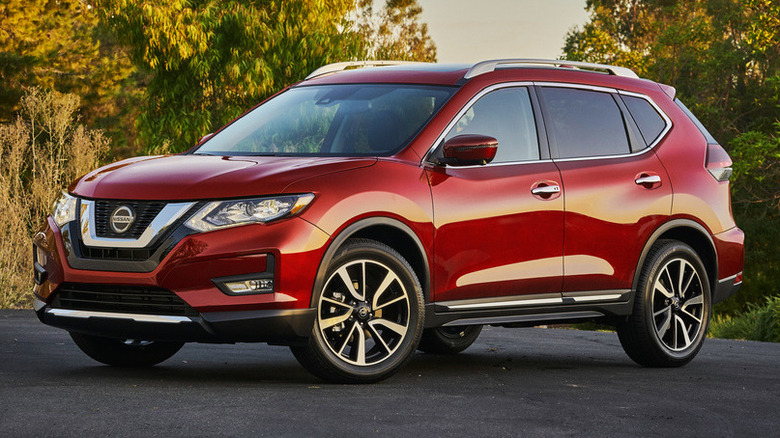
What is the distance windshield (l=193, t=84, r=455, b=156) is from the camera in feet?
24.6

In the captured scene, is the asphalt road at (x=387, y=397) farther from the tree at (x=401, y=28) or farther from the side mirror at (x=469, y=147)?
the tree at (x=401, y=28)

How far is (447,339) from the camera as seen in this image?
31.8ft

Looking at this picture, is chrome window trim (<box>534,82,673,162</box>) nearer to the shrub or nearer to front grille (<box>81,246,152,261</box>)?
front grille (<box>81,246,152,261</box>)

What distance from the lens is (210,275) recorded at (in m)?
6.46

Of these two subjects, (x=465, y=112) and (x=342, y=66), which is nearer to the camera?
(x=465, y=112)

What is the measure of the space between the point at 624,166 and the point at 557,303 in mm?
1131

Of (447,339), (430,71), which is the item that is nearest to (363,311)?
(430,71)

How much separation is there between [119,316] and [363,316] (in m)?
1.33

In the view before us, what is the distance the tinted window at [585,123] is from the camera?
8188 millimetres

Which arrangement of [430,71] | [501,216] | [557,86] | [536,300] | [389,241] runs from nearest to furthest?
[389,241], [501,216], [536,300], [430,71], [557,86]

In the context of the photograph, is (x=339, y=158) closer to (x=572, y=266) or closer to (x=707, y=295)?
(x=572, y=266)

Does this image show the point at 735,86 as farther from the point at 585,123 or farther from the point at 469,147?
the point at 469,147

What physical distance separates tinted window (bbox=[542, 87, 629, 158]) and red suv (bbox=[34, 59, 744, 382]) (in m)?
0.02

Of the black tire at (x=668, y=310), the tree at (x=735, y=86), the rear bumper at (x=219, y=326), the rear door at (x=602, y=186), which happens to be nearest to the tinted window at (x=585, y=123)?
the rear door at (x=602, y=186)
